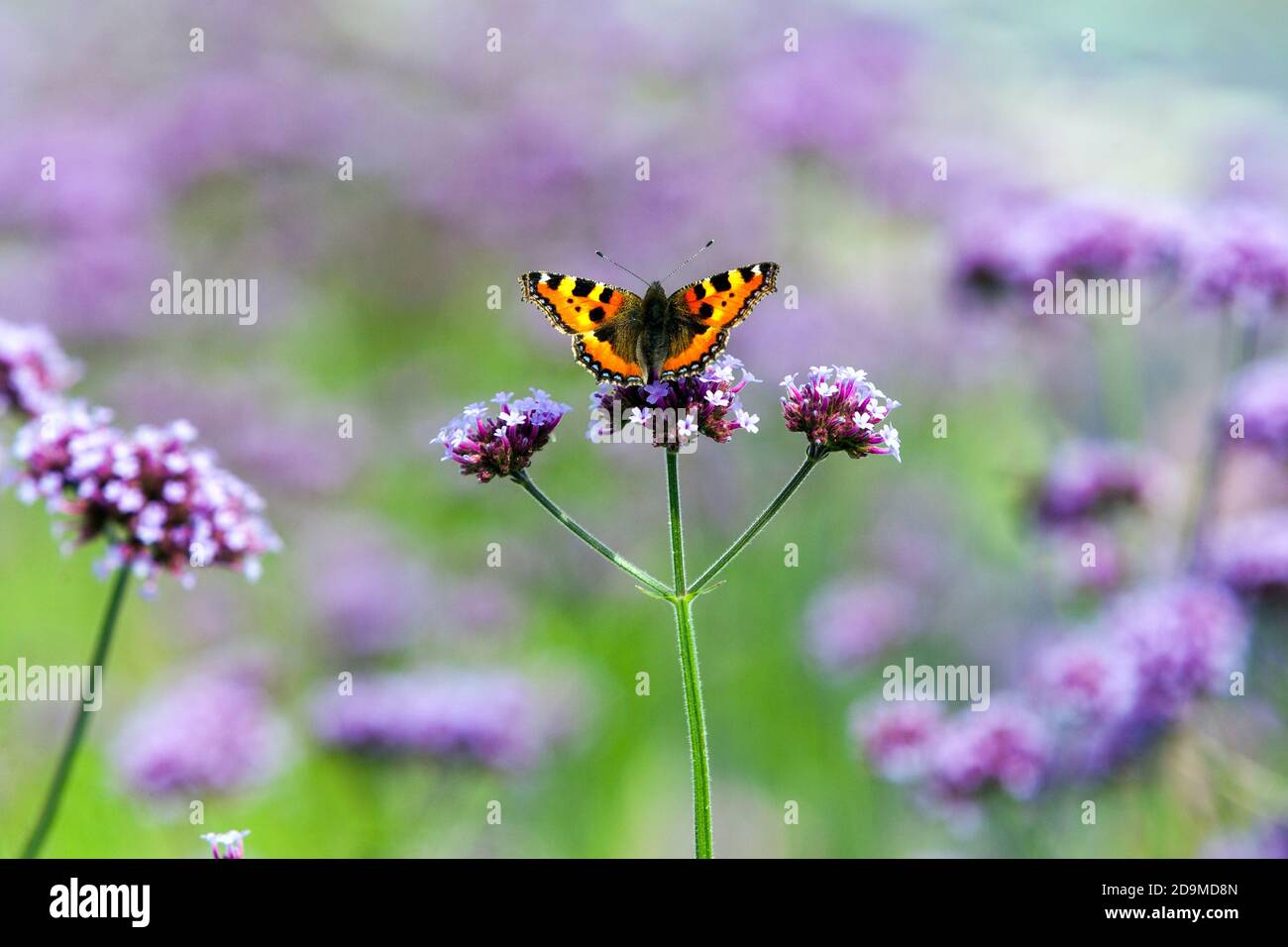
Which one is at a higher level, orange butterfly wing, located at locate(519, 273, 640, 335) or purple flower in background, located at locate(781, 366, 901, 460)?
orange butterfly wing, located at locate(519, 273, 640, 335)

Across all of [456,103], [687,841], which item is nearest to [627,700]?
[687,841]

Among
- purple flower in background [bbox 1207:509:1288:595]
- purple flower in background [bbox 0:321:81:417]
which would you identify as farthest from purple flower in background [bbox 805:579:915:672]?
purple flower in background [bbox 0:321:81:417]

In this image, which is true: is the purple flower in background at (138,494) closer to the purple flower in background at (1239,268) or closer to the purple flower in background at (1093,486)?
the purple flower in background at (1093,486)

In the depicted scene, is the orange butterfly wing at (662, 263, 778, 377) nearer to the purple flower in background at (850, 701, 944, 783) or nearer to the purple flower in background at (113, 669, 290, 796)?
the purple flower in background at (850, 701, 944, 783)

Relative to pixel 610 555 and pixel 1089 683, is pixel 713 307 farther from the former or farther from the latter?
pixel 1089 683

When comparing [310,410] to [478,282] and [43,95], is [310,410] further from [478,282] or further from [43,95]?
[43,95]

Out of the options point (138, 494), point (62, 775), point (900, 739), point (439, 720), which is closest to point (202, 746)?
point (439, 720)
